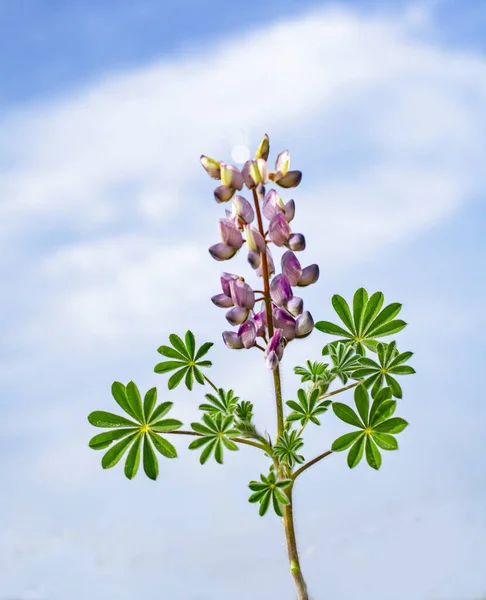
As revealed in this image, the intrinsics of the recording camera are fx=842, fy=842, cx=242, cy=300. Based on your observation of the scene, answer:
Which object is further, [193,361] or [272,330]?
[193,361]

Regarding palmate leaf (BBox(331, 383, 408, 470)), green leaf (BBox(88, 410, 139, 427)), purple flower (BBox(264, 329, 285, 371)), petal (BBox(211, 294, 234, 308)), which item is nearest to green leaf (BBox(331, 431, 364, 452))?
palmate leaf (BBox(331, 383, 408, 470))

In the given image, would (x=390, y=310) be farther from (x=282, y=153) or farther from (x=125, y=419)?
(x=125, y=419)

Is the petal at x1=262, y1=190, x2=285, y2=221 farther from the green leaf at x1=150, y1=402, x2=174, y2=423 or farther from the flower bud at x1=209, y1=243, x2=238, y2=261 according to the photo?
the green leaf at x1=150, y1=402, x2=174, y2=423

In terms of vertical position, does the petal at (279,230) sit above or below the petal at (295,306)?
above

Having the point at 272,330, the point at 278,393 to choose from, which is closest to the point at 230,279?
the point at 272,330

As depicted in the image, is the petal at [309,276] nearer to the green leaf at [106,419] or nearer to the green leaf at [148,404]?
the green leaf at [148,404]

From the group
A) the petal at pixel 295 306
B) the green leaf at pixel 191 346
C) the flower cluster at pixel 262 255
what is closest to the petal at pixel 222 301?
the flower cluster at pixel 262 255
